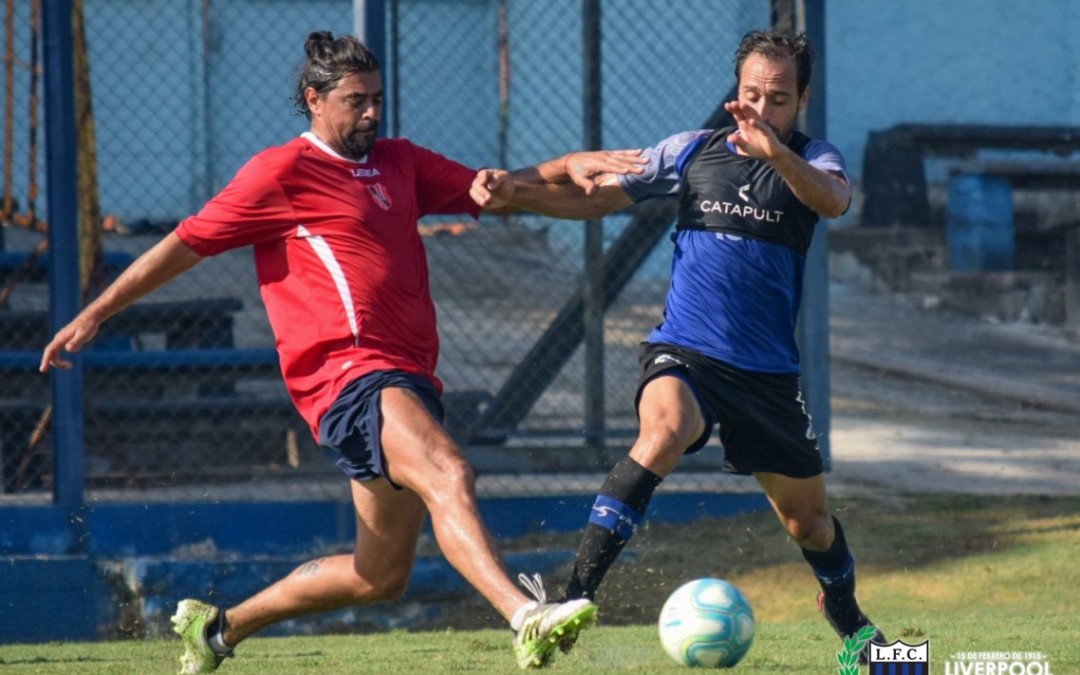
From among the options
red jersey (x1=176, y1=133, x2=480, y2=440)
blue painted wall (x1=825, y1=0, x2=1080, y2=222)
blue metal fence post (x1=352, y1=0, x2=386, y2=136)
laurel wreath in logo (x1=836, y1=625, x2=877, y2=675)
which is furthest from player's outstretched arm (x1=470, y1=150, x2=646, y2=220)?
blue painted wall (x1=825, y1=0, x2=1080, y2=222)

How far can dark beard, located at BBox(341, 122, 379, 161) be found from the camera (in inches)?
216

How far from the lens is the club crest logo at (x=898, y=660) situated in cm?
531

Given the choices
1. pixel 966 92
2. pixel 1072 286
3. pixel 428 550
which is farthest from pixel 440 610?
pixel 966 92

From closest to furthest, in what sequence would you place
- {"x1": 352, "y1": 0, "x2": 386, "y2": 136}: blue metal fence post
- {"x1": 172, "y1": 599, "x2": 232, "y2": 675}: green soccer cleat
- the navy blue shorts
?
1. the navy blue shorts
2. {"x1": 172, "y1": 599, "x2": 232, "y2": 675}: green soccer cleat
3. {"x1": 352, "y1": 0, "x2": 386, "y2": 136}: blue metal fence post

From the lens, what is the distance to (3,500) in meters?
8.71

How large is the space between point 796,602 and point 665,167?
323 centimetres

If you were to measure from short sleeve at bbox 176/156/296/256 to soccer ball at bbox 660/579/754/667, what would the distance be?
1756 millimetres

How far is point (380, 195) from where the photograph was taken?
18.2ft

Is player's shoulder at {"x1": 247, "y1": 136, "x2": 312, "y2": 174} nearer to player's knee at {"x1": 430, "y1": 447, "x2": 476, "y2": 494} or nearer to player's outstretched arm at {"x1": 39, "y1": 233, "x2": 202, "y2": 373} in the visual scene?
player's outstretched arm at {"x1": 39, "y1": 233, "x2": 202, "y2": 373}

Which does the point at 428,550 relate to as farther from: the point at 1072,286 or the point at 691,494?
the point at 1072,286

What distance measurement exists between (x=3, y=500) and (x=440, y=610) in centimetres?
235

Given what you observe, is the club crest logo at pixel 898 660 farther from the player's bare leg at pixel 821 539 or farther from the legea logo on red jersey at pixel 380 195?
the legea logo on red jersey at pixel 380 195

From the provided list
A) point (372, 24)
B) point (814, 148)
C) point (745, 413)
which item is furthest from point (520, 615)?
point (372, 24)

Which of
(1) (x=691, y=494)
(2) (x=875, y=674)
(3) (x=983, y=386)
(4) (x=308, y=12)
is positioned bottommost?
(3) (x=983, y=386)
